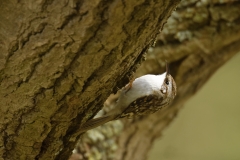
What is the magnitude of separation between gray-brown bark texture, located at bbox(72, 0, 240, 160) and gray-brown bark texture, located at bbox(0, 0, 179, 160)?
768mm

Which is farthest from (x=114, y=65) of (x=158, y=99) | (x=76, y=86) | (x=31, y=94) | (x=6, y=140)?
(x=158, y=99)

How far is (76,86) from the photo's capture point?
962 mm

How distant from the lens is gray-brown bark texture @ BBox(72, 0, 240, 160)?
1.79 m

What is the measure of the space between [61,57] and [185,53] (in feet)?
3.46

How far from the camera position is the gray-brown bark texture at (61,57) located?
2.73 feet

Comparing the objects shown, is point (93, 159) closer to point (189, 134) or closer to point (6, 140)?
point (6, 140)

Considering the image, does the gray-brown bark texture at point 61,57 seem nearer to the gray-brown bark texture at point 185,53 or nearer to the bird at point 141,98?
the bird at point 141,98

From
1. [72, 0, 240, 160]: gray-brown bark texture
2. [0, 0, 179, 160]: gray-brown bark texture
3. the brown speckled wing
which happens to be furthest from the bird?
[72, 0, 240, 160]: gray-brown bark texture

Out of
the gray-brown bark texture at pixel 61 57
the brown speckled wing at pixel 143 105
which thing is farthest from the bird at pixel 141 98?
the gray-brown bark texture at pixel 61 57

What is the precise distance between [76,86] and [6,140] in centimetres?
27

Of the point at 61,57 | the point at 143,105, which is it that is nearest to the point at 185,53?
the point at 143,105

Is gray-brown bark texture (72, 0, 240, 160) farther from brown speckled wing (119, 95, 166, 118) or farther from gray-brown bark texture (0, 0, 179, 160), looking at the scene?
gray-brown bark texture (0, 0, 179, 160)

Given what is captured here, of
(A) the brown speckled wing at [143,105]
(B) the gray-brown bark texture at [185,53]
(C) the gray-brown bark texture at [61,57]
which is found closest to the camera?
(C) the gray-brown bark texture at [61,57]

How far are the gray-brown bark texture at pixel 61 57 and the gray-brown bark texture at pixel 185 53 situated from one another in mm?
768
